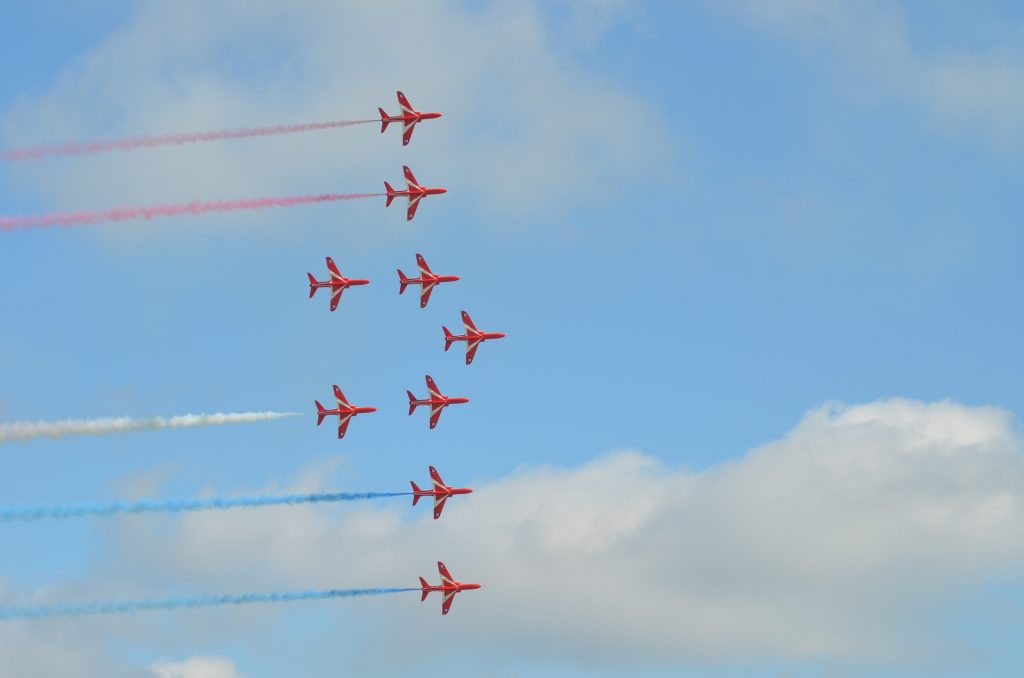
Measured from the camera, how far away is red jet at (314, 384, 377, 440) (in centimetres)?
15188

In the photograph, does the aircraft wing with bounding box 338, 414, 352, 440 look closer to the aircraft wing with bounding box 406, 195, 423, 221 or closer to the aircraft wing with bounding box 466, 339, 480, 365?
the aircraft wing with bounding box 466, 339, 480, 365

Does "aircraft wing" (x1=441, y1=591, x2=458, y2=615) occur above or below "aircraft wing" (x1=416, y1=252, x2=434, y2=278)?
below

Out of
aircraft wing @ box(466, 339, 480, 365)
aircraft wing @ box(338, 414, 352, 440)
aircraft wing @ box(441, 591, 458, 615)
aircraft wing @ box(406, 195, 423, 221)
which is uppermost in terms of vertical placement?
aircraft wing @ box(406, 195, 423, 221)

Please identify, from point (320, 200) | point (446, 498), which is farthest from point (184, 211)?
point (446, 498)

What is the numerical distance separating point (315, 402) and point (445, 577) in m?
17.1

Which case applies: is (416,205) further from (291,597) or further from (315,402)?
(291,597)

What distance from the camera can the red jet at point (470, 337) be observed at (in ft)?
502

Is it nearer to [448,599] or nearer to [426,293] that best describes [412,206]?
[426,293]

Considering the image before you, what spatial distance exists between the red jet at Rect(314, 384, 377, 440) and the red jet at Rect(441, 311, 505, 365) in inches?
314

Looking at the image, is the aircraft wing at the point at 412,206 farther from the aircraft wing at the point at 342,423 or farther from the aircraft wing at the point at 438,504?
the aircraft wing at the point at 438,504

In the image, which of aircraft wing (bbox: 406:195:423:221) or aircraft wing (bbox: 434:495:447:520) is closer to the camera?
aircraft wing (bbox: 406:195:423:221)

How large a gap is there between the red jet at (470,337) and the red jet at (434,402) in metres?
3.54

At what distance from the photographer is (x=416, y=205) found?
5866 inches

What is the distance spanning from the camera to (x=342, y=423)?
15250cm
